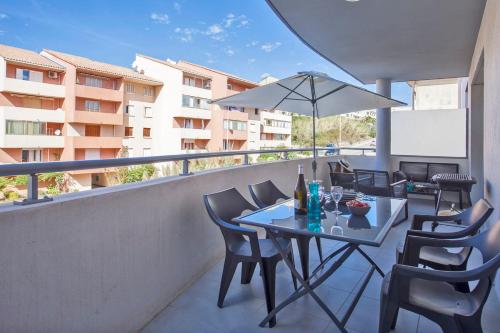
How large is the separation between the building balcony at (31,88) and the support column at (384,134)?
1932 cm

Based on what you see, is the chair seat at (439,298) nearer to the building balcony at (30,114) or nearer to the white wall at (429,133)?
the white wall at (429,133)

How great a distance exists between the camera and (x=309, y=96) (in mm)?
4094

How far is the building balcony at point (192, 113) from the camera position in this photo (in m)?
27.1

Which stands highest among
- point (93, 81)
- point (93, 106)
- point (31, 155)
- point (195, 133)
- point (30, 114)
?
point (93, 81)

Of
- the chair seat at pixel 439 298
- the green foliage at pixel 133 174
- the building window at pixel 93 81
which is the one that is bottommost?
the chair seat at pixel 439 298

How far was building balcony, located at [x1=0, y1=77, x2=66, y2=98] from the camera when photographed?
17.6 metres

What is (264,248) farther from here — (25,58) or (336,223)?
(25,58)

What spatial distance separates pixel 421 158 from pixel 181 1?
37.7 meters

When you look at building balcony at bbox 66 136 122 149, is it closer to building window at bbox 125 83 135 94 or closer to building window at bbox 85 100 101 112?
building window at bbox 85 100 101 112

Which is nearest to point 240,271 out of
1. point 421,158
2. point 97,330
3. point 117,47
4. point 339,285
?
point 339,285

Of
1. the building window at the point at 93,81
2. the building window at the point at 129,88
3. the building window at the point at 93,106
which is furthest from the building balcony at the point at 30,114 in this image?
the building window at the point at 129,88

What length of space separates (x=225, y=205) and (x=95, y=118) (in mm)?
23061

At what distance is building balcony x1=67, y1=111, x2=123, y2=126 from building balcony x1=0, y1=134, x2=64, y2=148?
225 centimetres

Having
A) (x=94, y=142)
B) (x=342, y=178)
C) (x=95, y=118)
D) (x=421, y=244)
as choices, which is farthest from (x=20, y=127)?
(x=421, y=244)
